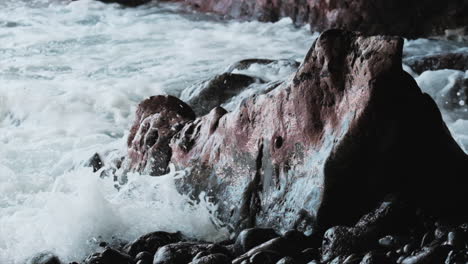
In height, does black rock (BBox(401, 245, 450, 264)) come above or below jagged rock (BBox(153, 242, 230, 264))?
above

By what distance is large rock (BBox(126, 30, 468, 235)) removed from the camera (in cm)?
381

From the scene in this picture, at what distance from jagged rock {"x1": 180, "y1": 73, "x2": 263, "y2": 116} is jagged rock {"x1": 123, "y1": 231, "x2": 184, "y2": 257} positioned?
10.7ft

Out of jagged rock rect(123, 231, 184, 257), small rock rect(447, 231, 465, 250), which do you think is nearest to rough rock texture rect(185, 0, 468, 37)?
jagged rock rect(123, 231, 184, 257)

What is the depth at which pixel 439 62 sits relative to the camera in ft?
27.3

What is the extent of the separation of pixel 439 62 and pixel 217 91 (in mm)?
2854

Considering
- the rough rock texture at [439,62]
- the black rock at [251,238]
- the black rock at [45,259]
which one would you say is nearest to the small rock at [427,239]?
the black rock at [251,238]

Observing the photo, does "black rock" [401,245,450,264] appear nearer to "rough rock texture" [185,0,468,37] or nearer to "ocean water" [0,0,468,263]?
"ocean water" [0,0,468,263]

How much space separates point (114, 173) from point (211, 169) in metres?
1.45

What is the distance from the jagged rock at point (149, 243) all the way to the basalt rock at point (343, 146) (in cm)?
44

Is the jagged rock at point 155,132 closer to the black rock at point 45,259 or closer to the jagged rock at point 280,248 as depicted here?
the black rock at point 45,259

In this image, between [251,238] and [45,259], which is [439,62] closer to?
[251,238]

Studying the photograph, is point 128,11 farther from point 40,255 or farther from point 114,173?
point 40,255

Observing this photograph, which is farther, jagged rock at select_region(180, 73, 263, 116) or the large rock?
jagged rock at select_region(180, 73, 263, 116)

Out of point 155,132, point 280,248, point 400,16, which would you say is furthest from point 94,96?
point 280,248
